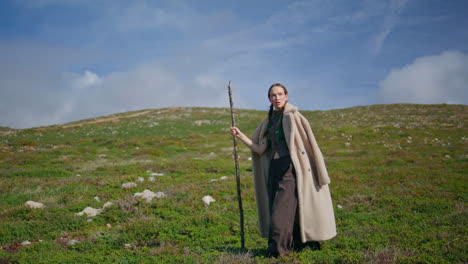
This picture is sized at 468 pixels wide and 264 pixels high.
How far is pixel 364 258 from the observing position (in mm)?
4801

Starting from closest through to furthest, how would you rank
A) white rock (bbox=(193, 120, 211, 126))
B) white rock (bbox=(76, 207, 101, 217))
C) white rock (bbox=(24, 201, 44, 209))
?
1. white rock (bbox=(76, 207, 101, 217))
2. white rock (bbox=(24, 201, 44, 209))
3. white rock (bbox=(193, 120, 211, 126))

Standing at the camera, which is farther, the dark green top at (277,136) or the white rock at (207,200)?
the white rock at (207,200)

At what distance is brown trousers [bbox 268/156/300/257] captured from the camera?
15.6 feet

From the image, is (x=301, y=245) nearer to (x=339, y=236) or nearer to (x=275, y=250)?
(x=275, y=250)

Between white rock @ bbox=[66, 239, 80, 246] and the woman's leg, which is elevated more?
the woman's leg

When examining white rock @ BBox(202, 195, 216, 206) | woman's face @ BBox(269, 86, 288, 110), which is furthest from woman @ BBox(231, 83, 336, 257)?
white rock @ BBox(202, 195, 216, 206)

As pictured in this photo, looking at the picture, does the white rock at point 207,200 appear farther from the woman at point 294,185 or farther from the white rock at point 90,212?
the woman at point 294,185

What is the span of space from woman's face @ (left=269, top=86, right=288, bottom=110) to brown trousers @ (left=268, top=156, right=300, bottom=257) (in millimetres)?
878

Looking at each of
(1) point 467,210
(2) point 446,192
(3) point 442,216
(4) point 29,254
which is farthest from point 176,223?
(2) point 446,192

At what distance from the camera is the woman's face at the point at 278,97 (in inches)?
199

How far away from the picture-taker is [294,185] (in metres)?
4.90

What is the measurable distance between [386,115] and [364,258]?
46.3m

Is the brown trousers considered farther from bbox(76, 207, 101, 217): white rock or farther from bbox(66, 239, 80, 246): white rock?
bbox(76, 207, 101, 217): white rock

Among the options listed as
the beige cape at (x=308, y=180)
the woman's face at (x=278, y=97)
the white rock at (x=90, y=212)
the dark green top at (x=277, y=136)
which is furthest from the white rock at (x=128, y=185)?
the beige cape at (x=308, y=180)
